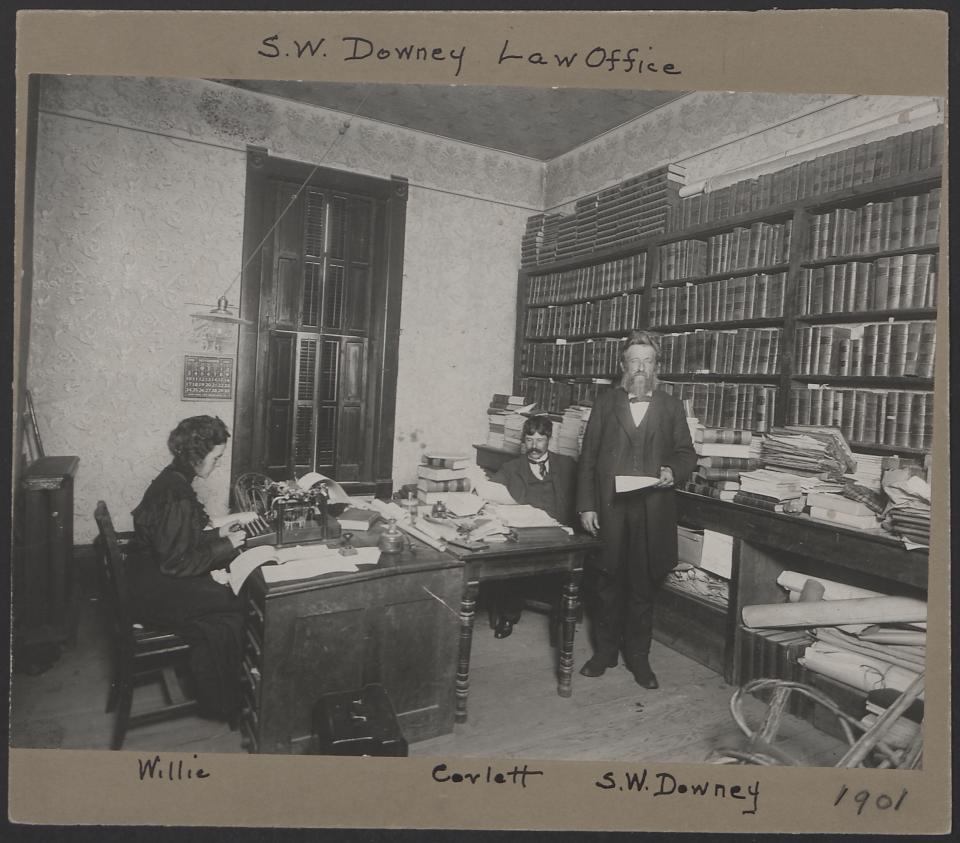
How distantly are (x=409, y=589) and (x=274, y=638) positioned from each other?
1.61 feet

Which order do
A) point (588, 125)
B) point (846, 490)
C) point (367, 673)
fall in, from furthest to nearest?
point (588, 125)
point (846, 490)
point (367, 673)

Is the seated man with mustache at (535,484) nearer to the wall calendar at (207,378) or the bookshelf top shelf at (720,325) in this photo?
the bookshelf top shelf at (720,325)

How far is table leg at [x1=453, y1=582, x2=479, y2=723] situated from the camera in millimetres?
2350

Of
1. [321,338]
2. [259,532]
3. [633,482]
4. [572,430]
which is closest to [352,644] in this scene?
[259,532]

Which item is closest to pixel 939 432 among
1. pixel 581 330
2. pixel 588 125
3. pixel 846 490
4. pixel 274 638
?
pixel 846 490

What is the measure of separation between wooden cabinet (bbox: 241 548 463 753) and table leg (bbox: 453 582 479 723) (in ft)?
0.14

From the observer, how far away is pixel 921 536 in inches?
88.6

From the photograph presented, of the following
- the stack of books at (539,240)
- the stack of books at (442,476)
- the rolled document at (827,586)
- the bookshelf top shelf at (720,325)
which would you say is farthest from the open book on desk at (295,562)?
the stack of books at (539,240)

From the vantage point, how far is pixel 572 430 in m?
4.37

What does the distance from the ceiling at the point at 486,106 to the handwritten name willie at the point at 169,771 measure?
12.5 ft

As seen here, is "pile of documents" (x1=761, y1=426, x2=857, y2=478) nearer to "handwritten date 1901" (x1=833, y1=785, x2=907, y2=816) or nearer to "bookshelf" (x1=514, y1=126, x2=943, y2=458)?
"bookshelf" (x1=514, y1=126, x2=943, y2=458)

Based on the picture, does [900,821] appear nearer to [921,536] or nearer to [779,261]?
[921,536]

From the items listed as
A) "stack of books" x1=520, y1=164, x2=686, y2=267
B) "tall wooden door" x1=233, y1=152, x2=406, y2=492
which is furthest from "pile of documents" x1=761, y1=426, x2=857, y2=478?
"tall wooden door" x1=233, y1=152, x2=406, y2=492

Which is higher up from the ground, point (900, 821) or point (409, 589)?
point (409, 589)
